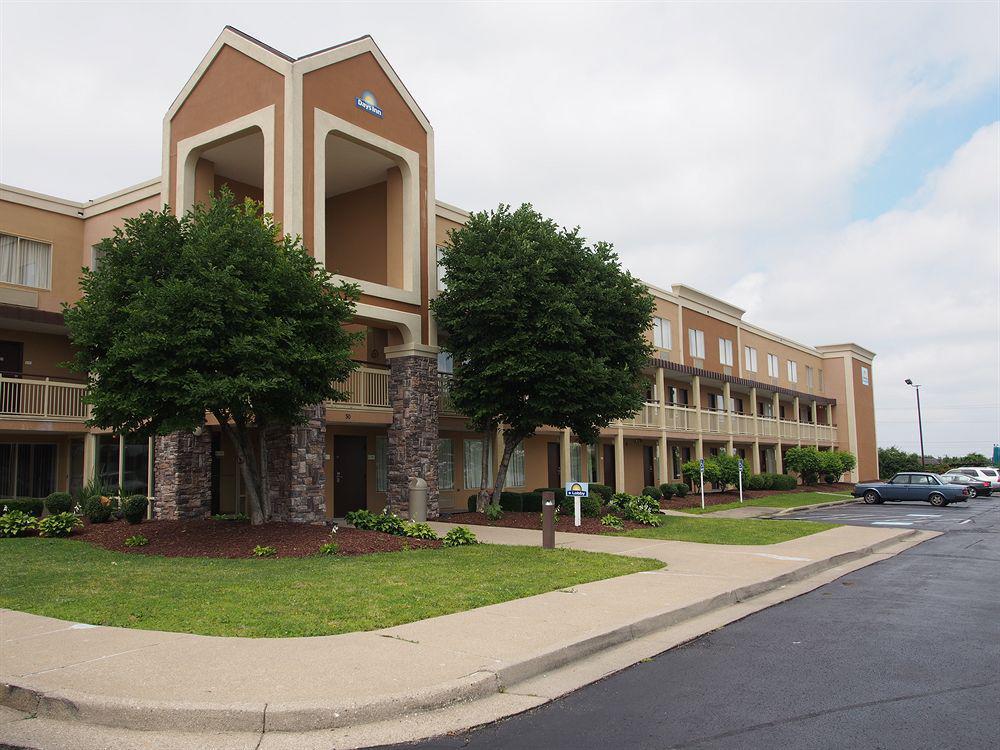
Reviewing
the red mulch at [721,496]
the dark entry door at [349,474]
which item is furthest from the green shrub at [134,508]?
the red mulch at [721,496]

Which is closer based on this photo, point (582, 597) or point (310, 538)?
point (582, 597)

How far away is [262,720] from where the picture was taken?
217 inches

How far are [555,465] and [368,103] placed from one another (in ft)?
51.7

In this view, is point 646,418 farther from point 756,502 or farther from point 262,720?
point 262,720

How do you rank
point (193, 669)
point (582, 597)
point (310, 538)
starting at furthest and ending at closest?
point (310, 538), point (582, 597), point (193, 669)

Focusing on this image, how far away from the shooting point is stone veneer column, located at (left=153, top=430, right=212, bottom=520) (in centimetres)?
2064

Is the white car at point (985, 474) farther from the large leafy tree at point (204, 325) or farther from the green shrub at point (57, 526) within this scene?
the green shrub at point (57, 526)

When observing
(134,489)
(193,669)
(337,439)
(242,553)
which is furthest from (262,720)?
(134,489)

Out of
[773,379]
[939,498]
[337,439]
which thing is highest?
[773,379]

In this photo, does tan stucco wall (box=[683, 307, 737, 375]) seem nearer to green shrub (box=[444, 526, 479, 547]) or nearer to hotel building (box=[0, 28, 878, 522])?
hotel building (box=[0, 28, 878, 522])

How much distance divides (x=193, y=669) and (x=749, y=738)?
13.9 ft

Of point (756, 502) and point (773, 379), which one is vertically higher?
point (773, 379)

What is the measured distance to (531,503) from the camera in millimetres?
23141

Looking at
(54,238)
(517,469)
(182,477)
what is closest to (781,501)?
(517,469)
